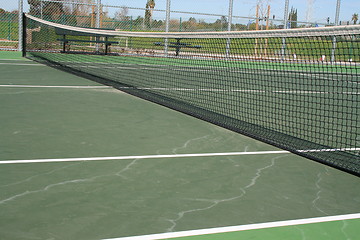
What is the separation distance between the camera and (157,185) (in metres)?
3.12

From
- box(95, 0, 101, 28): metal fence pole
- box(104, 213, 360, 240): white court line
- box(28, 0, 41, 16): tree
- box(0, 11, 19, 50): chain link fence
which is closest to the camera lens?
box(104, 213, 360, 240): white court line

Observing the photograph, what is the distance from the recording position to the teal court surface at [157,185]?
2467 millimetres

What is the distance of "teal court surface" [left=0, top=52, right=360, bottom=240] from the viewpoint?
2467 millimetres

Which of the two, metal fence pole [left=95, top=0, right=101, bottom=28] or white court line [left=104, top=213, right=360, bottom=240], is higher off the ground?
metal fence pole [left=95, top=0, right=101, bottom=28]

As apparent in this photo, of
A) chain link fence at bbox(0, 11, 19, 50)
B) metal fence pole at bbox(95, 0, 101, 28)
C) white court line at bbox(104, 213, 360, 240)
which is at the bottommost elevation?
white court line at bbox(104, 213, 360, 240)

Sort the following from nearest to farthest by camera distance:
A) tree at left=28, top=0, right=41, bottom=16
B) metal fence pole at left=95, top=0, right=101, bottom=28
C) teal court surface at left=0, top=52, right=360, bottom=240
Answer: teal court surface at left=0, top=52, right=360, bottom=240
tree at left=28, top=0, right=41, bottom=16
metal fence pole at left=95, top=0, right=101, bottom=28

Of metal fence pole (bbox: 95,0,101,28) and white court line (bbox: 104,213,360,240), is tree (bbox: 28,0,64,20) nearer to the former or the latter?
metal fence pole (bbox: 95,0,101,28)

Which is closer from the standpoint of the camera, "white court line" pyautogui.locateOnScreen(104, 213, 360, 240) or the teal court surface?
"white court line" pyautogui.locateOnScreen(104, 213, 360, 240)

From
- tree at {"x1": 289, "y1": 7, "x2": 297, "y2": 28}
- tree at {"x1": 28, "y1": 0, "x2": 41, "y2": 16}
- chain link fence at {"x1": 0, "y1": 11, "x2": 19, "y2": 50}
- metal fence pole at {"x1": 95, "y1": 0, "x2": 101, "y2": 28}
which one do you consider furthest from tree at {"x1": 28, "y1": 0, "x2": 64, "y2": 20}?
tree at {"x1": 289, "y1": 7, "x2": 297, "y2": 28}

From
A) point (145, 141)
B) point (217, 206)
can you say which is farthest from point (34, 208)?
point (145, 141)

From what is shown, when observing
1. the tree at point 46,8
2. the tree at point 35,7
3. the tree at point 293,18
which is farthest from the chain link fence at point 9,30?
the tree at point 293,18

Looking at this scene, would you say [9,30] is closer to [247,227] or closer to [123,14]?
[123,14]

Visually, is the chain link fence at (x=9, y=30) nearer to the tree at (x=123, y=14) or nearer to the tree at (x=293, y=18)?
the tree at (x=123, y=14)

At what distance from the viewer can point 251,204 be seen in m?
2.85
